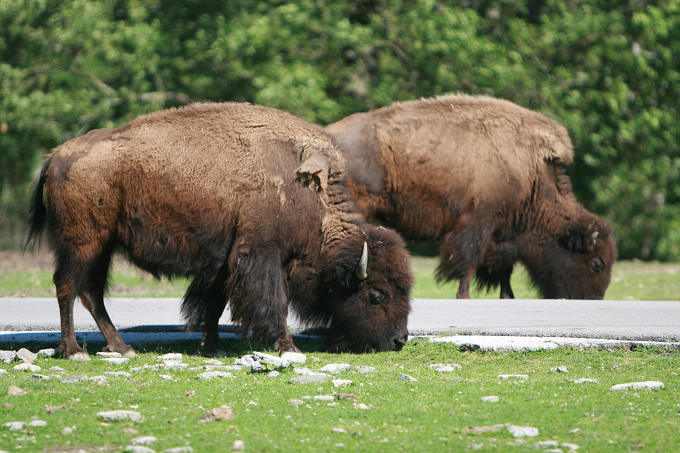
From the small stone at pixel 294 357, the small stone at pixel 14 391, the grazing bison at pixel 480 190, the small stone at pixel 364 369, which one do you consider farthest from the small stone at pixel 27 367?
the grazing bison at pixel 480 190

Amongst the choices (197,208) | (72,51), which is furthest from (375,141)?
(72,51)

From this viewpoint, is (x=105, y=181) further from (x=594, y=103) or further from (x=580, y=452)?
(x=594, y=103)

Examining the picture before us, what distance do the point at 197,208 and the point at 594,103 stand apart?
55.3 feet

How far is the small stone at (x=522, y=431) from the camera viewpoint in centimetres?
484

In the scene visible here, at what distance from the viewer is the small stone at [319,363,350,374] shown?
22.3ft

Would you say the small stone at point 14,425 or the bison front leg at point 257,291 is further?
the bison front leg at point 257,291

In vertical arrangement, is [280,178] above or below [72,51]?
below

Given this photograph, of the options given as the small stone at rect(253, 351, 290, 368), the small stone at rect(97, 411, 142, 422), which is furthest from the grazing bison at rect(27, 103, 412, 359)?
the small stone at rect(97, 411, 142, 422)

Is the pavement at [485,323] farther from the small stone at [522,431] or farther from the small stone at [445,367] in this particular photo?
the small stone at [522,431]

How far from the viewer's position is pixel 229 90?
23281 mm

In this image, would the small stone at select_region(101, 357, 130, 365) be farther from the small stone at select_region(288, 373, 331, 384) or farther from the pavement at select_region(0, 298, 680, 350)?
the small stone at select_region(288, 373, 331, 384)

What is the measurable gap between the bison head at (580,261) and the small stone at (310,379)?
21.2 ft

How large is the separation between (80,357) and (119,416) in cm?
256

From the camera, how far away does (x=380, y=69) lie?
2392 centimetres
